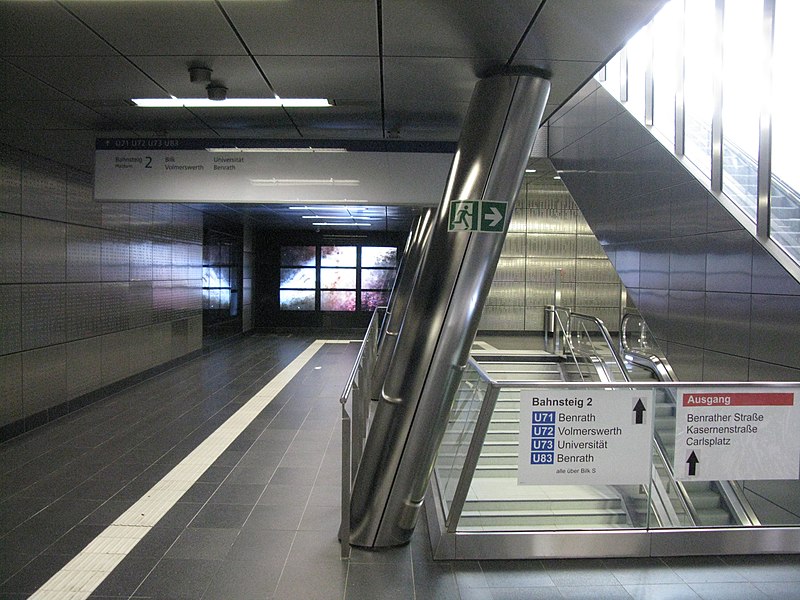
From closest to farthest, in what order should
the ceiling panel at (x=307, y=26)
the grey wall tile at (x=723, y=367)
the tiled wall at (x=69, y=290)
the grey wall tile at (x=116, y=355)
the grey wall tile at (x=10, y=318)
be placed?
the ceiling panel at (x=307, y=26) → the grey wall tile at (x=723, y=367) → the grey wall tile at (x=10, y=318) → the tiled wall at (x=69, y=290) → the grey wall tile at (x=116, y=355)

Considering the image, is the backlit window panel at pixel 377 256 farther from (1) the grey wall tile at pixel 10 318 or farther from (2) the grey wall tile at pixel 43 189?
(1) the grey wall tile at pixel 10 318

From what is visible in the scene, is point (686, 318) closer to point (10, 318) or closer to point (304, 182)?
point (304, 182)

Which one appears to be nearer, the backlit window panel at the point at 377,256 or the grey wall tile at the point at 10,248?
the grey wall tile at the point at 10,248

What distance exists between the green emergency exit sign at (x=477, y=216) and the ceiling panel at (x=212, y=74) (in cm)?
156

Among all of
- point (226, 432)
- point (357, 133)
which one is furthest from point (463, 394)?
point (226, 432)

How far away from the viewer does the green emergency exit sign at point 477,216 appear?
3.66 m

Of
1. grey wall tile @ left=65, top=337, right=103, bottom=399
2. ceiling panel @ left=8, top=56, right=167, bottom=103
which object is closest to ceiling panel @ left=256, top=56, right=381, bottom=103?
ceiling panel @ left=8, top=56, right=167, bottom=103

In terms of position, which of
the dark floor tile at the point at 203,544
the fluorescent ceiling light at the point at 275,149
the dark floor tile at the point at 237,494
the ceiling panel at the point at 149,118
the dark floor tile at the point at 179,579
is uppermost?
the ceiling panel at the point at 149,118

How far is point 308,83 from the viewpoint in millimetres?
4332

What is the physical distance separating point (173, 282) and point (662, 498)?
9.13 m

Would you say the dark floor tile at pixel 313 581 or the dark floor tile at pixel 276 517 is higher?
the dark floor tile at pixel 276 517

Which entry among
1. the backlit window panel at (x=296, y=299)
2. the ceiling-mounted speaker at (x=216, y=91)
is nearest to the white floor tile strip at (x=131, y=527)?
the ceiling-mounted speaker at (x=216, y=91)

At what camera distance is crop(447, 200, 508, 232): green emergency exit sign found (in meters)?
3.66

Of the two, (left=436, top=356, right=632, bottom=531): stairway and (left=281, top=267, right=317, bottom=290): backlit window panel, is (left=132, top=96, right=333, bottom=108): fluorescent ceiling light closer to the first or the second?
(left=436, top=356, right=632, bottom=531): stairway
